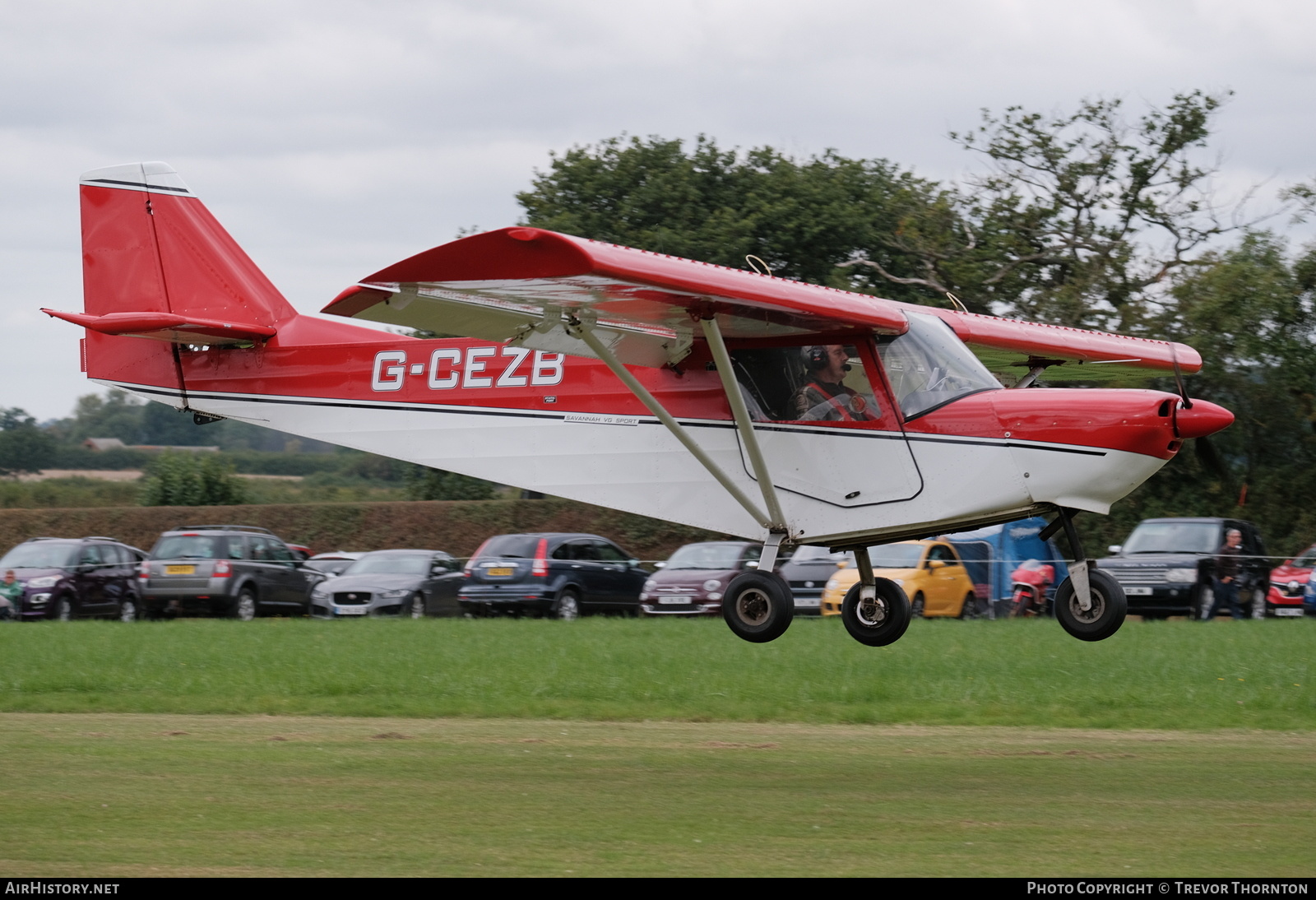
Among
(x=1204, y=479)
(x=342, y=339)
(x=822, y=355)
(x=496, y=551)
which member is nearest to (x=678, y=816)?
(x=822, y=355)

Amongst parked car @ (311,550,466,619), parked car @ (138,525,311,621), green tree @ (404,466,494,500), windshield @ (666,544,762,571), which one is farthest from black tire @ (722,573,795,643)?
green tree @ (404,466,494,500)

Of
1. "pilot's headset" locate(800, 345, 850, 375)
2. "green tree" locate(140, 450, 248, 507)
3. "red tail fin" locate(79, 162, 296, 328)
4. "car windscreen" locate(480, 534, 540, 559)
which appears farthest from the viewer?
"green tree" locate(140, 450, 248, 507)

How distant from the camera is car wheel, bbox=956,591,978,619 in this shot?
83.2ft

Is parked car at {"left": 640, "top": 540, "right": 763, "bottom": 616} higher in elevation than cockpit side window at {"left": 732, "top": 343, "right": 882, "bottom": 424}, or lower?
lower

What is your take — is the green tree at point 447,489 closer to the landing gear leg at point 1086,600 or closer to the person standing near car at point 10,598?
the person standing near car at point 10,598

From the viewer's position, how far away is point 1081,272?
34.6 metres

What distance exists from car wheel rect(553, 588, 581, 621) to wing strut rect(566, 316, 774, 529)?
49.3 feet

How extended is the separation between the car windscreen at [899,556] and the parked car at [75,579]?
546 inches

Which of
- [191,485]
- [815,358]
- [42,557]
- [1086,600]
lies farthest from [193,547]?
[191,485]

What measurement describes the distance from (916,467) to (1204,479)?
84.0ft

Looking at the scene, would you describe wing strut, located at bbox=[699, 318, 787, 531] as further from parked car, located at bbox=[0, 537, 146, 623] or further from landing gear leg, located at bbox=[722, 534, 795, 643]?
parked car, located at bbox=[0, 537, 146, 623]

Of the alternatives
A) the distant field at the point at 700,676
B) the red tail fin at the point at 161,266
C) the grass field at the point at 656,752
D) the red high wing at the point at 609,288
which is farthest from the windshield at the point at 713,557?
the red high wing at the point at 609,288

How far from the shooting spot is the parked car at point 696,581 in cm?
2591

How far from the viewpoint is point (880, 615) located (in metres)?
11.8
